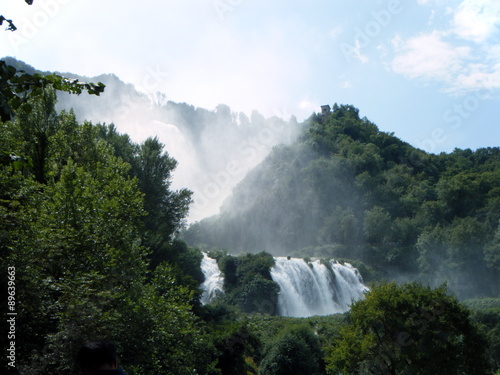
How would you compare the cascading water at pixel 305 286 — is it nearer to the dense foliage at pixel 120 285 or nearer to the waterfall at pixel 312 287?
the waterfall at pixel 312 287

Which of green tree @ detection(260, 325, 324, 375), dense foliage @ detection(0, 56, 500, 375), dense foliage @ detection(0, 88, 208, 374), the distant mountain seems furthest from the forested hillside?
dense foliage @ detection(0, 88, 208, 374)

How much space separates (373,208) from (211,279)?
4632 centimetres

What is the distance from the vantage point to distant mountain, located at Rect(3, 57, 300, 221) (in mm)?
124500

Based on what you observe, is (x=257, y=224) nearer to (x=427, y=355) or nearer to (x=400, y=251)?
(x=400, y=251)

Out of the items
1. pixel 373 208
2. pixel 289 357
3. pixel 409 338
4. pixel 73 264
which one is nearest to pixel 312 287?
pixel 289 357

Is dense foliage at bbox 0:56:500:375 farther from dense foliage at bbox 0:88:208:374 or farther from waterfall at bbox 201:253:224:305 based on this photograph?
waterfall at bbox 201:253:224:305

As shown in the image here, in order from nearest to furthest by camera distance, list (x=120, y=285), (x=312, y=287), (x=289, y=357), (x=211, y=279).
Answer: (x=120, y=285) < (x=289, y=357) < (x=312, y=287) < (x=211, y=279)

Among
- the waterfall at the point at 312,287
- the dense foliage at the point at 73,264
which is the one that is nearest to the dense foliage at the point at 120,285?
the dense foliage at the point at 73,264

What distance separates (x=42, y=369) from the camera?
12.0 meters

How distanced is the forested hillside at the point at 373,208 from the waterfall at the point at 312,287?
2289 centimetres

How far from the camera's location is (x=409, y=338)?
22.5m

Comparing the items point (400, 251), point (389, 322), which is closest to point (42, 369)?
point (389, 322)

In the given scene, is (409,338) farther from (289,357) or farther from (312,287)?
(312,287)

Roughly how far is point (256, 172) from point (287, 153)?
8423 millimetres
